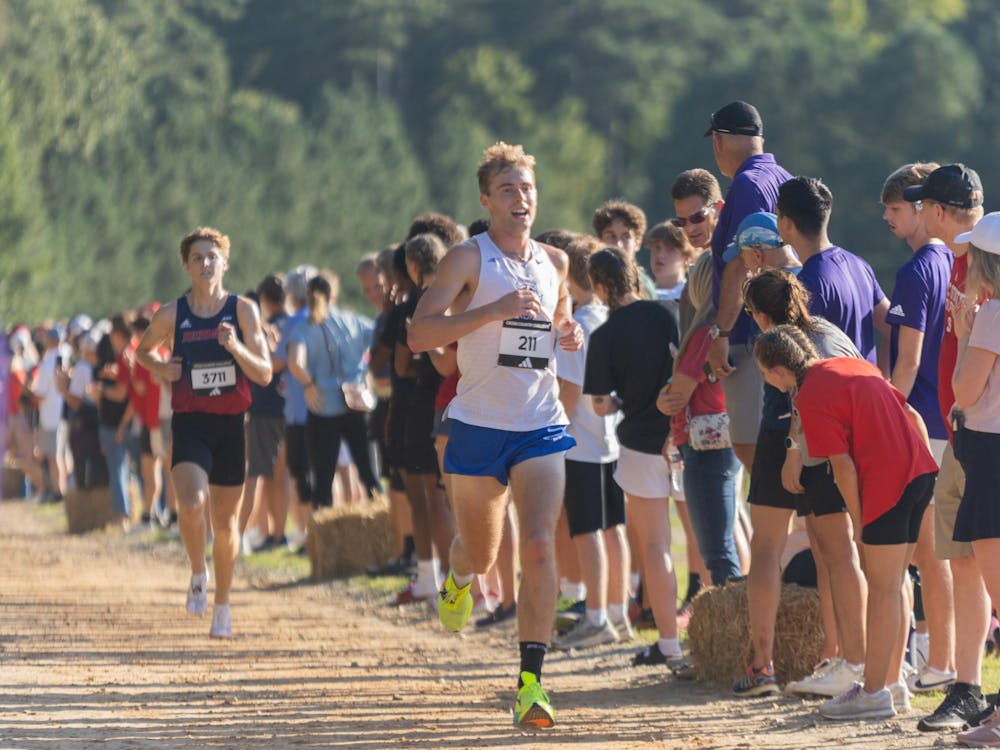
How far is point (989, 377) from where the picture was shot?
698 cm

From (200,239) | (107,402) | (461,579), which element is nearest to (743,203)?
(461,579)

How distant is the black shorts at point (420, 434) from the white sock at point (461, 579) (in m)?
3.10

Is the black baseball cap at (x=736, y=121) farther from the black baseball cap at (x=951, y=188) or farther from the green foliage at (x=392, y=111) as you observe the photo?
the green foliage at (x=392, y=111)

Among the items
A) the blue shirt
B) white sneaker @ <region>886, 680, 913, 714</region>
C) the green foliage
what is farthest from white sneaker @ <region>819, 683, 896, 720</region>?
the green foliage

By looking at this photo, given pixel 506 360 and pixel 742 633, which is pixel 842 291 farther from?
pixel 742 633

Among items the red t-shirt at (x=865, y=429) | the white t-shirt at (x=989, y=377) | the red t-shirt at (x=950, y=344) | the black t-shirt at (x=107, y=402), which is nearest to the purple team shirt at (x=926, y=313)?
the red t-shirt at (x=950, y=344)

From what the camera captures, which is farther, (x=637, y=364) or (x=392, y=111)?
(x=392, y=111)

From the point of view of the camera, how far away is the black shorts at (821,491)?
7.86 meters

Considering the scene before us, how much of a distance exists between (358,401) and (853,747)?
6456 millimetres

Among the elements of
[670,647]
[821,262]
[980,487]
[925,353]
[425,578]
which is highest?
[821,262]

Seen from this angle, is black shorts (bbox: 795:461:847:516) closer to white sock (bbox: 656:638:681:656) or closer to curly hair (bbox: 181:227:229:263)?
white sock (bbox: 656:638:681:656)

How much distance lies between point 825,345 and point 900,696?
151 centimetres

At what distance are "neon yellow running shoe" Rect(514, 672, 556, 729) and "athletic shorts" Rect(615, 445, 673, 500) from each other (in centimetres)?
209

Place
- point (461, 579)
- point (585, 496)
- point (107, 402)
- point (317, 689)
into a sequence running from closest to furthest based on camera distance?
point (461, 579) < point (317, 689) < point (585, 496) < point (107, 402)
